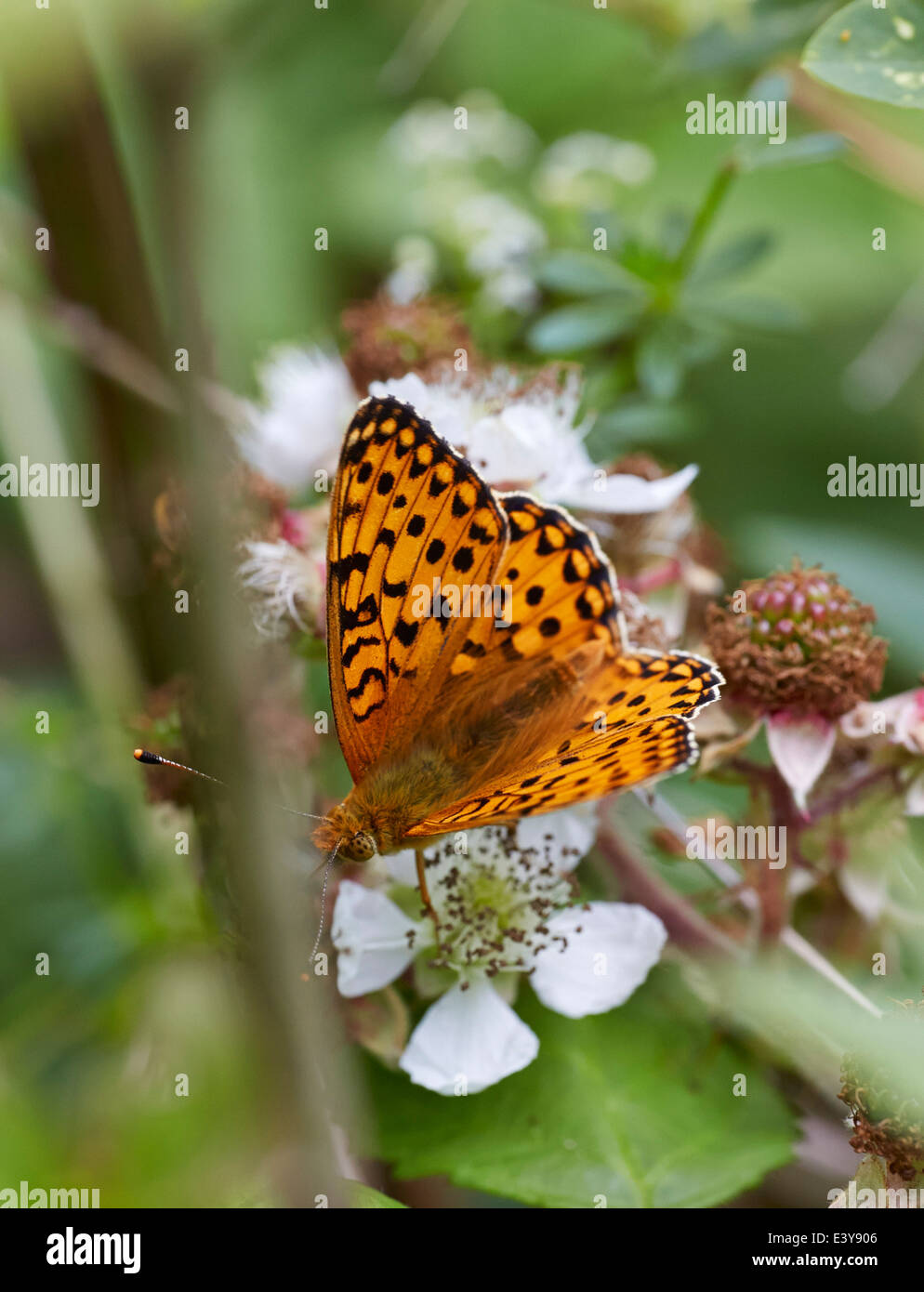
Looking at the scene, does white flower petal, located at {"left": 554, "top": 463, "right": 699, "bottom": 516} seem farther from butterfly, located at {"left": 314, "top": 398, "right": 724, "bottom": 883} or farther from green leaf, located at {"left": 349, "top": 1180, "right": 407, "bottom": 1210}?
green leaf, located at {"left": 349, "top": 1180, "right": 407, "bottom": 1210}

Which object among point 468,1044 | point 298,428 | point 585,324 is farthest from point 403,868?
point 585,324

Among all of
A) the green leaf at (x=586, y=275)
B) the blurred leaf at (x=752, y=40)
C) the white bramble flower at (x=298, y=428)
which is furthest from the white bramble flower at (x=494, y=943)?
the blurred leaf at (x=752, y=40)

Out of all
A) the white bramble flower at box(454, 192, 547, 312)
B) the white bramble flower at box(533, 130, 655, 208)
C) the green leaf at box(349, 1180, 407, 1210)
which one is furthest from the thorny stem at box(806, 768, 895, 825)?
the white bramble flower at box(533, 130, 655, 208)

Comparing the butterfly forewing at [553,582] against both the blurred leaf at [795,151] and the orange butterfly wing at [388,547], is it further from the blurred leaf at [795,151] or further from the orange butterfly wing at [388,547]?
the blurred leaf at [795,151]

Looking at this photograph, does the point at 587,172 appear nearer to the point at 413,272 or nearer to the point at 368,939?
the point at 413,272
